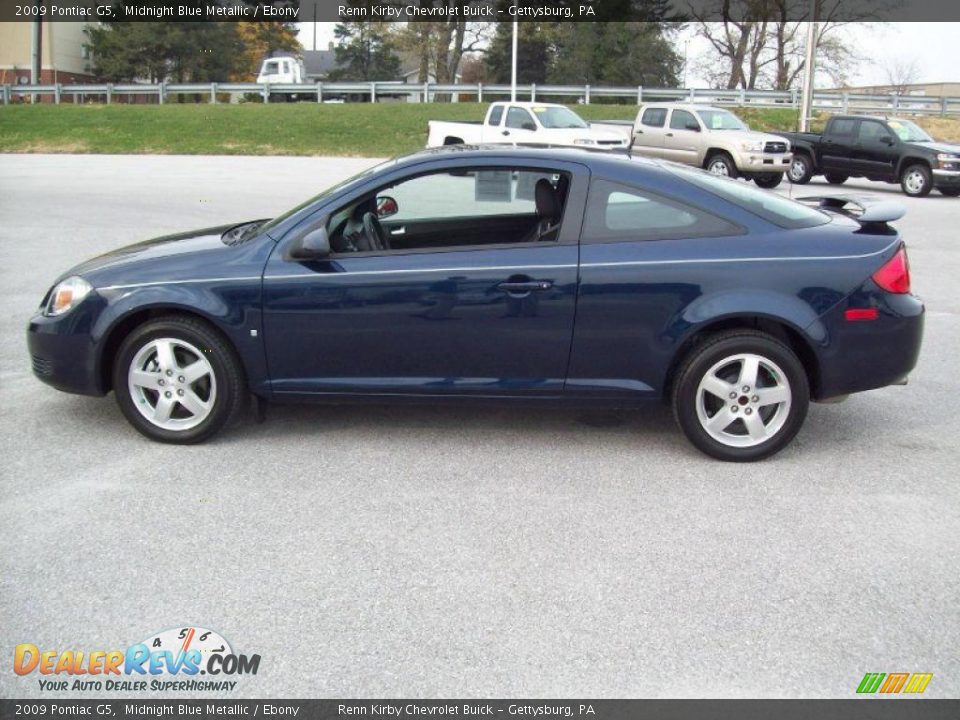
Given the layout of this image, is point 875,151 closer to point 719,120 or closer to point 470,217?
point 719,120

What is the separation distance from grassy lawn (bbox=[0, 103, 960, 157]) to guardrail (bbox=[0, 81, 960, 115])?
55.5 inches

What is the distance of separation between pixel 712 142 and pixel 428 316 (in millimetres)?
18053

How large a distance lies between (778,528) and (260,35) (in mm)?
78586

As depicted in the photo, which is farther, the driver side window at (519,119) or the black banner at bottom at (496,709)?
the driver side window at (519,119)

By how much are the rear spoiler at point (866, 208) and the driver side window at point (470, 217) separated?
1605mm

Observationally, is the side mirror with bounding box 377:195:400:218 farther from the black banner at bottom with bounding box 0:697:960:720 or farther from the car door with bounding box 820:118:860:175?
the car door with bounding box 820:118:860:175

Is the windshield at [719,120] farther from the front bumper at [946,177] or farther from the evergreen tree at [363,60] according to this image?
the evergreen tree at [363,60]

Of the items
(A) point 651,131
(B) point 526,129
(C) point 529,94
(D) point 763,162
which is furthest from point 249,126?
(D) point 763,162

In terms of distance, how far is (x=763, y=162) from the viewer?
2103 cm

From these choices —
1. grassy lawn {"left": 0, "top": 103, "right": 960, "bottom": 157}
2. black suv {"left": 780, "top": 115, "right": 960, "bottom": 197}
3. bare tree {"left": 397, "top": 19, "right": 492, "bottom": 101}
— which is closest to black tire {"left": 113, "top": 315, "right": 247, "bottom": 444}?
black suv {"left": 780, "top": 115, "right": 960, "bottom": 197}

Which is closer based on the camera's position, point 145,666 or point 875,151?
point 145,666

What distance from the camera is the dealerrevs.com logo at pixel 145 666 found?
122 inches

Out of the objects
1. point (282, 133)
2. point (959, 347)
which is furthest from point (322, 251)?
point (282, 133)

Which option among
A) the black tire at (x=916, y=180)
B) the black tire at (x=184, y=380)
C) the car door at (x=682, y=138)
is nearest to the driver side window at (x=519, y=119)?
the car door at (x=682, y=138)
